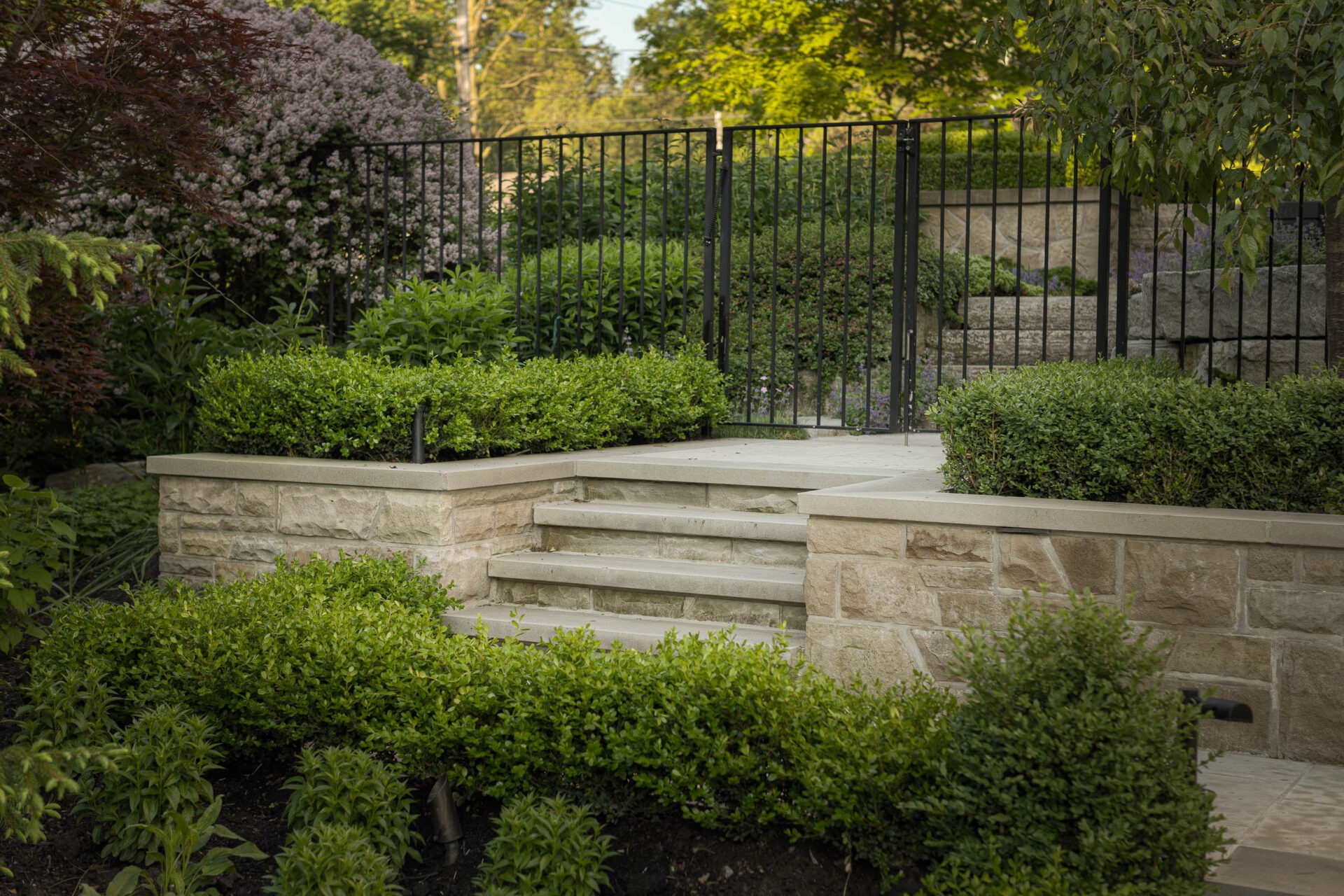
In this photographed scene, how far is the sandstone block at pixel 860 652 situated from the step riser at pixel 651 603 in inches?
5.6

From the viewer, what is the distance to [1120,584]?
373 centimetres

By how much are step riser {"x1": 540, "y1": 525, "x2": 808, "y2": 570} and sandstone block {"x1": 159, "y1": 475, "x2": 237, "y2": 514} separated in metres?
1.38

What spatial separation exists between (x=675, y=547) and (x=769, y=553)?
1.35ft

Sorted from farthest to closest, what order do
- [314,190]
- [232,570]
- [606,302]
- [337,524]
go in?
[606,302] < [314,190] < [232,570] < [337,524]

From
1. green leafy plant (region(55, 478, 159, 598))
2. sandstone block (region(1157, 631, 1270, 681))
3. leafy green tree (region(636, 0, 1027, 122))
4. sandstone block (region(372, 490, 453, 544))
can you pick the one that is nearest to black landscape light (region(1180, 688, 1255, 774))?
sandstone block (region(1157, 631, 1270, 681))

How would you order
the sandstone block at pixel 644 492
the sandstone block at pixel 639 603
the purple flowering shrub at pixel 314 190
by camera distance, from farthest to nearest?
the purple flowering shrub at pixel 314 190 → the sandstone block at pixel 644 492 → the sandstone block at pixel 639 603

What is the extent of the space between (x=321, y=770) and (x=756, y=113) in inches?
711

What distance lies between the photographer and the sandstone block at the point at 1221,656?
3.64 metres

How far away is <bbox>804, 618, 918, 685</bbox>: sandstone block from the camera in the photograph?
13.1 feet

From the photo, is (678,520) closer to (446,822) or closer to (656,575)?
(656,575)

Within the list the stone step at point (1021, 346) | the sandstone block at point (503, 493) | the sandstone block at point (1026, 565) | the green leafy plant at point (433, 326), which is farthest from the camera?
the stone step at point (1021, 346)

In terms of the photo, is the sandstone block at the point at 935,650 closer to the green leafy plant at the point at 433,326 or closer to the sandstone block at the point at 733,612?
the sandstone block at the point at 733,612

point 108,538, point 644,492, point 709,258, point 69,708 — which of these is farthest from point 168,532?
point 709,258

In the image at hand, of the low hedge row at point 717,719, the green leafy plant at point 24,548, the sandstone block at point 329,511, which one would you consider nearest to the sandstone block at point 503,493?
the sandstone block at point 329,511
